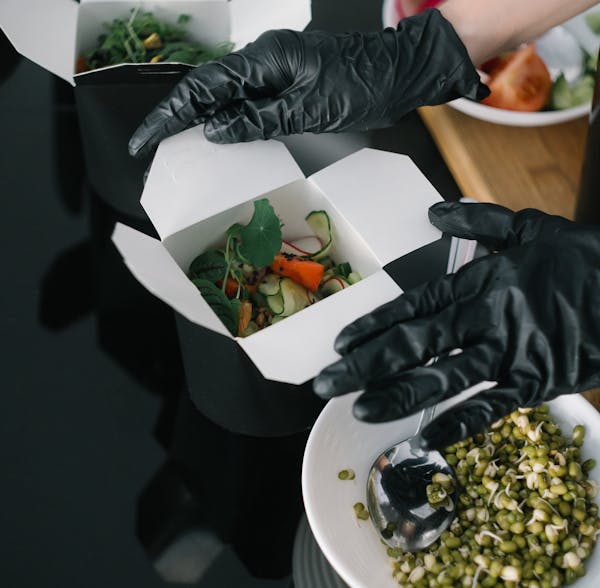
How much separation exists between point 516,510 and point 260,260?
0.38 metres

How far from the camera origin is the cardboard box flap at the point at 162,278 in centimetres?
80

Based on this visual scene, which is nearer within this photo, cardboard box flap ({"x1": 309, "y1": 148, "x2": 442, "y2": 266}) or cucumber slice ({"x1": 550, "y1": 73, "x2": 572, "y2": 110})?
cardboard box flap ({"x1": 309, "y1": 148, "x2": 442, "y2": 266})

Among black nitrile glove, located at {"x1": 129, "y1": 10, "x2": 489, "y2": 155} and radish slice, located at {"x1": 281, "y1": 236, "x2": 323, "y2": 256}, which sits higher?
black nitrile glove, located at {"x1": 129, "y1": 10, "x2": 489, "y2": 155}

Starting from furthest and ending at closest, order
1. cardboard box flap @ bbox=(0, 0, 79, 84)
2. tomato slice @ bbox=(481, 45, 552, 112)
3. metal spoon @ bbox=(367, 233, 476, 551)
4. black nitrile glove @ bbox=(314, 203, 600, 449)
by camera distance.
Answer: tomato slice @ bbox=(481, 45, 552, 112)
cardboard box flap @ bbox=(0, 0, 79, 84)
metal spoon @ bbox=(367, 233, 476, 551)
black nitrile glove @ bbox=(314, 203, 600, 449)

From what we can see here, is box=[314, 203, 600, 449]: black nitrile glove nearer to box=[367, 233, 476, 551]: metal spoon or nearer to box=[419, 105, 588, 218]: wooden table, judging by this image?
box=[367, 233, 476, 551]: metal spoon

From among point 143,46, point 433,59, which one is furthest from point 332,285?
point 143,46

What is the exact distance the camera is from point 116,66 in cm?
104

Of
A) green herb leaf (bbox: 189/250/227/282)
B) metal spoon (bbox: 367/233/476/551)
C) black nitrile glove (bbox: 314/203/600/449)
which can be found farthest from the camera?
green herb leaf (bbox: 189/250/227/282)

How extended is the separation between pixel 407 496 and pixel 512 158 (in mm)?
542

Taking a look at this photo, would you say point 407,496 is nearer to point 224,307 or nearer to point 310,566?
point 310,566

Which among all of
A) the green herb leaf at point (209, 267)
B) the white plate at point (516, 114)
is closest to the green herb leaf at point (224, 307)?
the green herb leaf at point (209, 267)

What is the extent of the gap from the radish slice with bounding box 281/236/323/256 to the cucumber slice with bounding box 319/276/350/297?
43mm

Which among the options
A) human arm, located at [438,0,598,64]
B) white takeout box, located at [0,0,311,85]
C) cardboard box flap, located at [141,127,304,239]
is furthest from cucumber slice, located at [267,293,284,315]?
human arm, located at [438,0,598,64]

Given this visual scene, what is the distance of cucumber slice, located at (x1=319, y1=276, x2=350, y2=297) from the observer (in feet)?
3.30
